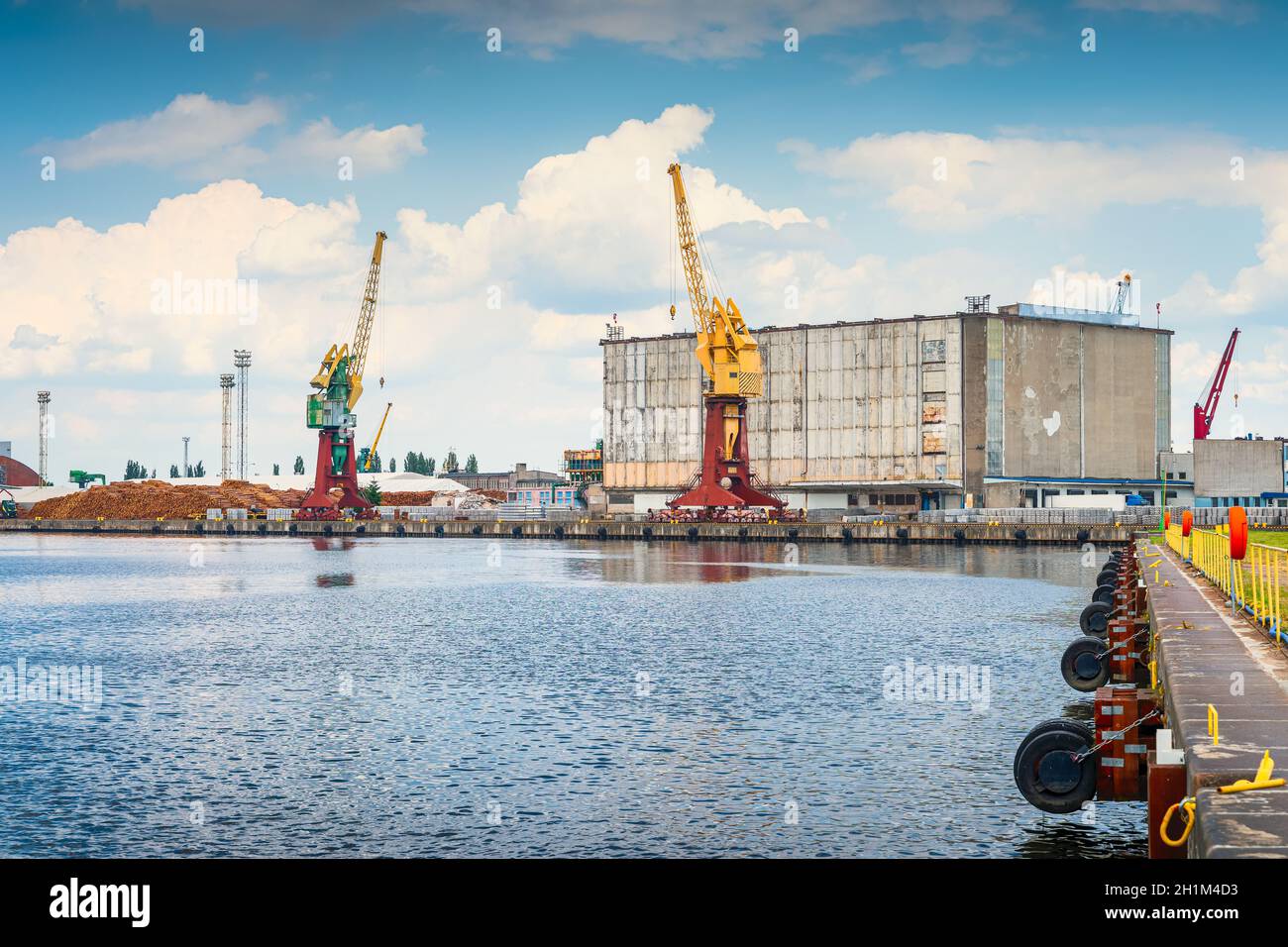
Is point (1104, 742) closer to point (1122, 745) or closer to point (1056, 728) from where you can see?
point (1122, 745)

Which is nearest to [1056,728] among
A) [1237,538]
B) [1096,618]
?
[1237,538]

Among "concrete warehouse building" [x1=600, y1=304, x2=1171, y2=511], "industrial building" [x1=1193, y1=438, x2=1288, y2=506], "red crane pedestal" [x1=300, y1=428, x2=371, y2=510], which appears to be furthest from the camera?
"red crane pedestal" [x1=300, y1=428, x2=371, y2=510]

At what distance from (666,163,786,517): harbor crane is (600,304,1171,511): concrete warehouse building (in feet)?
31.2

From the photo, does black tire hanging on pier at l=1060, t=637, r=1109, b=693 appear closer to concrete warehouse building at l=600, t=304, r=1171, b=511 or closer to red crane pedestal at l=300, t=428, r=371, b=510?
concrete warehouse building at l=600, t=304, r=1171, b=511

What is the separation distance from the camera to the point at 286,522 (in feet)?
548

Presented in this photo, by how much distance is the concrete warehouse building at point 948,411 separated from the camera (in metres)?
131

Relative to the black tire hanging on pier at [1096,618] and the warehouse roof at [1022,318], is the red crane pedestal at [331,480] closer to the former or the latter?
the warehouse roof at [1022,318]

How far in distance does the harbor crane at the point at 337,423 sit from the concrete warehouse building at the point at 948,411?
129 feet

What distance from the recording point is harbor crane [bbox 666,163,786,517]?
417ft

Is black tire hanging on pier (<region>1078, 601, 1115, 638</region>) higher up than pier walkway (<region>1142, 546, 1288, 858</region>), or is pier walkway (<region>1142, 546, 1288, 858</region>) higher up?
pier walkway (<region>1142, 546, 1288, 858</region>)

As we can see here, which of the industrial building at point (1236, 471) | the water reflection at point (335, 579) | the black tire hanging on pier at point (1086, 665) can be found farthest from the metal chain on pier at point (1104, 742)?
the industrial building at point (1236, 471)

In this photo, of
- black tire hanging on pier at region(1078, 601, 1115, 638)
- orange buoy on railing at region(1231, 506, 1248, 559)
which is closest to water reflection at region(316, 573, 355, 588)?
black tire hanging on pier at region(1078, 601, 1115, 638)

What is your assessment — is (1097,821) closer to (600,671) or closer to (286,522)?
(600,671)
